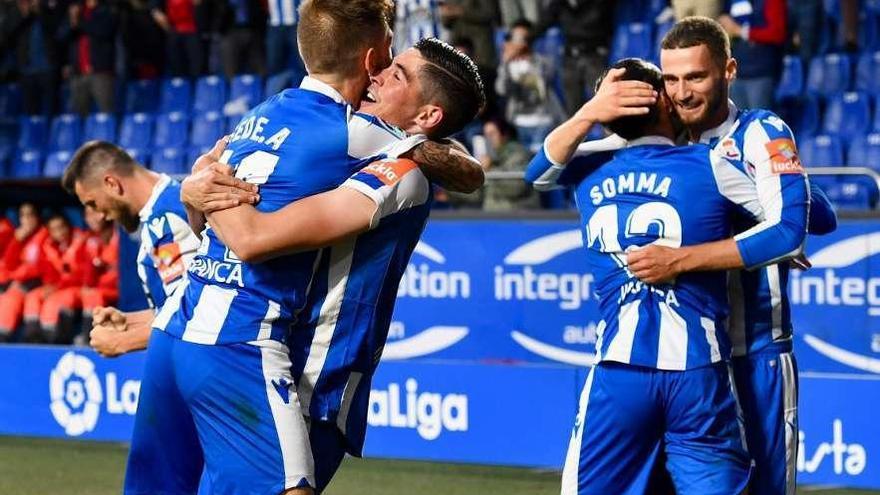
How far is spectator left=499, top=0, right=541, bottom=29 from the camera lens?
14.6 m

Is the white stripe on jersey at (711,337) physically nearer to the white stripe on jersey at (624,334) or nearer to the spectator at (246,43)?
the white stripe on jersey at (624,334)

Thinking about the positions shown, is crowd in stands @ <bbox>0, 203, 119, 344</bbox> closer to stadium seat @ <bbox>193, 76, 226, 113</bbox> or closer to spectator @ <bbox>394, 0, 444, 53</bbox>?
stadium seat @ <bbox>193, 76, 226, 113</bbox>

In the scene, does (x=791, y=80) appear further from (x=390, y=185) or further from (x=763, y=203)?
(x=390, y=185)

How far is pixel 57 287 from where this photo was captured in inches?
516

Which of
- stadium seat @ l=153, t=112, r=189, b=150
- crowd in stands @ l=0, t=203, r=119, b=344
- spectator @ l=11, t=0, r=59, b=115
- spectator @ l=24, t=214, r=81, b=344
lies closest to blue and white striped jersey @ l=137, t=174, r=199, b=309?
crowd in stands @ l=0, t=203, r=119, b=344

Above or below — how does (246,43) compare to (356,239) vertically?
above

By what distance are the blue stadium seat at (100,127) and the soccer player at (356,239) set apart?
44.7 ft

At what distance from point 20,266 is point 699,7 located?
6.26 metres

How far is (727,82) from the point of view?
474cm

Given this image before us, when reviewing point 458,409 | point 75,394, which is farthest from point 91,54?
point 458,409

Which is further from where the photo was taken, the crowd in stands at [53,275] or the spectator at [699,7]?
the spectator at [699,7]

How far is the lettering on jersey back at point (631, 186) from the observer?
14.9 feet

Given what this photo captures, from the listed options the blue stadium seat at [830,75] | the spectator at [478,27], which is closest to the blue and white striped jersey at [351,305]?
the blue stadium seat at [830,75]

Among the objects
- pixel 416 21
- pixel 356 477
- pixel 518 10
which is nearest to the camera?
pixel 356 477
